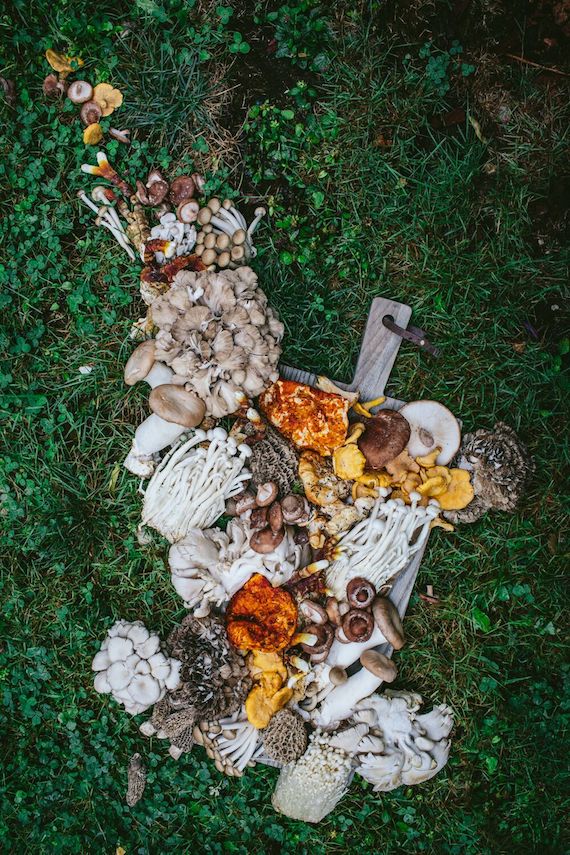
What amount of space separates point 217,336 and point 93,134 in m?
2.07

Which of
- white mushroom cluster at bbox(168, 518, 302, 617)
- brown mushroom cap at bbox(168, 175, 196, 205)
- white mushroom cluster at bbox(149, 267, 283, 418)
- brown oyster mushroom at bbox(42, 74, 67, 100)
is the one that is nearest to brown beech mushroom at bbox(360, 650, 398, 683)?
white mushroom cluster at bbox(168, 518, 302, 617)

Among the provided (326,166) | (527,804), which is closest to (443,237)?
(326,166)

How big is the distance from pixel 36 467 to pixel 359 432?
8.72ft

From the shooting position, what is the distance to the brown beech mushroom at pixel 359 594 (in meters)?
4.83

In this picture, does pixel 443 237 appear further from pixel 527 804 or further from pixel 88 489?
pixel 527 804

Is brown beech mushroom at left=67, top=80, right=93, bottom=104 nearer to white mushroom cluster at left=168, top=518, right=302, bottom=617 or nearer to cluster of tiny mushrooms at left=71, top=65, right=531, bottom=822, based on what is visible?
cluster of tiny mushrooms at left=71, top=65, right=531, bottom=822

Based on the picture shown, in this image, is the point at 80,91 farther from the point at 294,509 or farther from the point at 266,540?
the point at 266,540

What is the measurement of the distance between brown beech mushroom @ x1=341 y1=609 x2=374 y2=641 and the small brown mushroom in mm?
864

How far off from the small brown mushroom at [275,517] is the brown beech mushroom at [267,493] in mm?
45

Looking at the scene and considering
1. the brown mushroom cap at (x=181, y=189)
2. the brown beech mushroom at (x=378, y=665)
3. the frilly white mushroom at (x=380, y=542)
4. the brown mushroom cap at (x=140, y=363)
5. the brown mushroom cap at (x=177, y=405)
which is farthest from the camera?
the brown mushroom cap at (x=181, y=189)

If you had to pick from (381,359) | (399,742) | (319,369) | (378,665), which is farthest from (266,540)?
(399,742)

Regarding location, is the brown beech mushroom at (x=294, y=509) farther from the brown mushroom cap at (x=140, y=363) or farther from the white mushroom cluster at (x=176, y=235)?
the white mushroom cluster at (x=176, y=235)

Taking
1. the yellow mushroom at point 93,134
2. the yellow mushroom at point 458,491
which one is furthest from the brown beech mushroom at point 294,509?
the yellow mushroom at point 93,134

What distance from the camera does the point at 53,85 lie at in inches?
200
